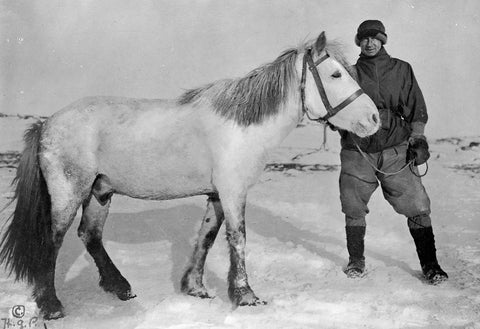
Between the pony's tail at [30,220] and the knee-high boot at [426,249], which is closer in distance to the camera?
the pony's tail at [30,220]

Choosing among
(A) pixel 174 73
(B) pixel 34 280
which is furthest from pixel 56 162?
(A) pixel 174 73

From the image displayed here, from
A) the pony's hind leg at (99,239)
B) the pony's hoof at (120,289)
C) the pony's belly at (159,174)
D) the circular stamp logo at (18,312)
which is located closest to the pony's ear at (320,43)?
the pony's belly at (159,174)

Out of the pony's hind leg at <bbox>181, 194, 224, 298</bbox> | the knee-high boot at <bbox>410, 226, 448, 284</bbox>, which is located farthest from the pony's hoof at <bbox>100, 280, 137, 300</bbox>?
the knee-high boot at <bbox>410, 226, 448, 284</bbox>

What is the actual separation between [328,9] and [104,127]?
17.1ft

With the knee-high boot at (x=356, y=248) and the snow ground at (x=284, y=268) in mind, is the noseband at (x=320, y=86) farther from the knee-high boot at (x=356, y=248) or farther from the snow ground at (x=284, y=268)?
the snow ground at (x=284, y=268)

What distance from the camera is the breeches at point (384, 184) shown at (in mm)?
4254

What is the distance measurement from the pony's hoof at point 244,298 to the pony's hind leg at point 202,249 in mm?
385

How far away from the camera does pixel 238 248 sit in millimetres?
3631

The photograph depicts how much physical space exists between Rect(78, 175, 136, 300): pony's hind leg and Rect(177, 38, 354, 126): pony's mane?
3.90ft

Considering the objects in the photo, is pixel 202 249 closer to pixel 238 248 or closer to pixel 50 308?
pixel 238 248

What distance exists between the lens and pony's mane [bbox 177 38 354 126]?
12.0 feet

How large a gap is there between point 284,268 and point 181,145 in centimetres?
171

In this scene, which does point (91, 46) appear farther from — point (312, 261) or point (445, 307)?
point (445, 307)

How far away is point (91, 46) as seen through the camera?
8.23 m
